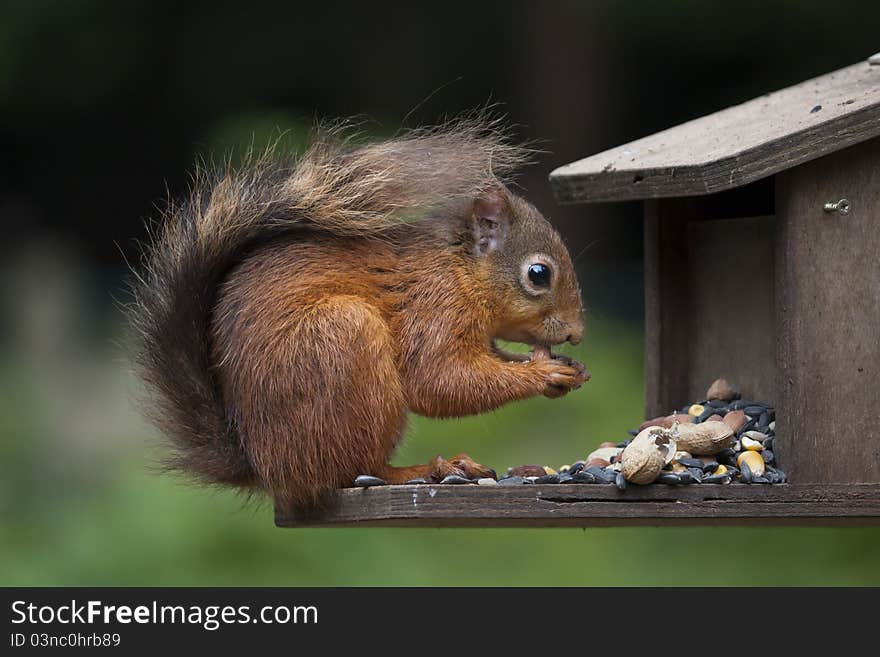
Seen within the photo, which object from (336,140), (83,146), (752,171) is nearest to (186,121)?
(83,146)

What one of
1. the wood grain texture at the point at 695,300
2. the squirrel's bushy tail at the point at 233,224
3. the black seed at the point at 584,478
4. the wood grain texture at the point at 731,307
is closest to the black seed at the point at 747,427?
the wood grain texture at the point at 731,307

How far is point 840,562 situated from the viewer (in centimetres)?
502

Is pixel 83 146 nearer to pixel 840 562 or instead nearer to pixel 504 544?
pixel 504 544

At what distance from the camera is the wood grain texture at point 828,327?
2.55 meters

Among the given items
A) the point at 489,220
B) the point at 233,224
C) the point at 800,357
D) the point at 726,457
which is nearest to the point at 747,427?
the point at 726,457

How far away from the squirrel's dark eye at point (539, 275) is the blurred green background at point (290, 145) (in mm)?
1388

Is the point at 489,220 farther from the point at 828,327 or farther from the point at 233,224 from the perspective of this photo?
the point at 828,327

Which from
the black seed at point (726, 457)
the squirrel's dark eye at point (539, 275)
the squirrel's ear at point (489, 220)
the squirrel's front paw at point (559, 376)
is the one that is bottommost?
the black seed at point (726, 457)

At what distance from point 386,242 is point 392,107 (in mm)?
4554

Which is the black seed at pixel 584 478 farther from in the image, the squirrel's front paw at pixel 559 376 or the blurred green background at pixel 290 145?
the blurred green background at pixel 290 145

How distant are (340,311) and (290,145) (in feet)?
5.88

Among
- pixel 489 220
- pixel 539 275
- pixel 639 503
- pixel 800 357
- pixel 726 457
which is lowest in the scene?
pixel 639 503

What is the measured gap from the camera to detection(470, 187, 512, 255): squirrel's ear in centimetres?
289

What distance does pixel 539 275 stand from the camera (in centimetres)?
292
